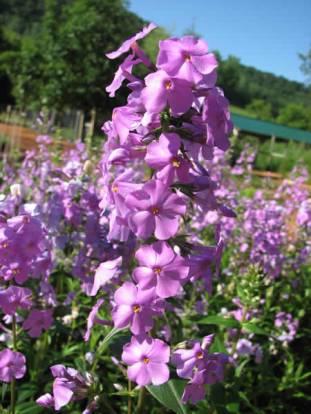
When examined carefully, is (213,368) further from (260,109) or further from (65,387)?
(260,109)

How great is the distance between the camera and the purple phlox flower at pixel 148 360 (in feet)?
4.66

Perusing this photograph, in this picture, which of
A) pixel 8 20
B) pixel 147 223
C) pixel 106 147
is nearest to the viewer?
pixel 147 223

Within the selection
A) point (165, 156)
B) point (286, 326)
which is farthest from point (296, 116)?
point (165, 156)

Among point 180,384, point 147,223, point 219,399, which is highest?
point 147,223

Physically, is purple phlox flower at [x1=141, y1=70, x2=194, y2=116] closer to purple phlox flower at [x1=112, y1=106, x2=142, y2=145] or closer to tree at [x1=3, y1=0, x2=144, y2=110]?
purple phlox flower at [x1=112, y1=106, x2=142, y2=145]

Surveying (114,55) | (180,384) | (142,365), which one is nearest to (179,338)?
(180,384)

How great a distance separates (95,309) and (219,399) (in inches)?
36.4

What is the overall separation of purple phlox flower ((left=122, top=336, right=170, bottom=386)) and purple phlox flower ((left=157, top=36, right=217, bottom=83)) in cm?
77

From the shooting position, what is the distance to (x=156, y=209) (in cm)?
133

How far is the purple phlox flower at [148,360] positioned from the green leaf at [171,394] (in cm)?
19

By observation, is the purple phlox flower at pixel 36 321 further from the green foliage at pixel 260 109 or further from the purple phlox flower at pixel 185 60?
the green foliage at pixel 260 109

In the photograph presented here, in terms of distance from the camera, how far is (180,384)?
1.68m

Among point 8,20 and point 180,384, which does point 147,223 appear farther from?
point 8,20

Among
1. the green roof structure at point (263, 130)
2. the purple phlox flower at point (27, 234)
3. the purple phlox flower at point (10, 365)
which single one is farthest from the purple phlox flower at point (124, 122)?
the green roof structure at point (263, 130)
